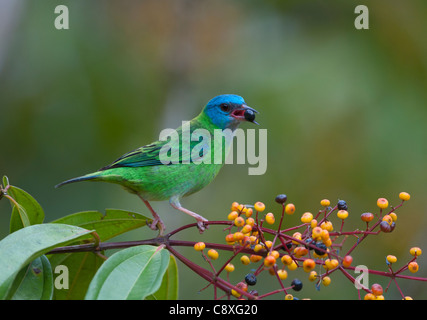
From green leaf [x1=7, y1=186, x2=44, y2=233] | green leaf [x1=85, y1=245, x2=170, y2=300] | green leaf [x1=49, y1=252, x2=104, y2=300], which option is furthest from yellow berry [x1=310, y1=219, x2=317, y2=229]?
green leaf [x1=7, y1=186, x2=44, y2=233]

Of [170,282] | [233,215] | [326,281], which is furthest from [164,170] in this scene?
[326,281]

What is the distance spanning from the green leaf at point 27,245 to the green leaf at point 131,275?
19 centimetres

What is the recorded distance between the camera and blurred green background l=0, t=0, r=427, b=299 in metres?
5.57

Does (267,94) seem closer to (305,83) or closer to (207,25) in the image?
(305,83)

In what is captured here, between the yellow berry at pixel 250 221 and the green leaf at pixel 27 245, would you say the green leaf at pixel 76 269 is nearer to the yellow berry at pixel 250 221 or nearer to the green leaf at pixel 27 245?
the green leaf at pixel 27 245

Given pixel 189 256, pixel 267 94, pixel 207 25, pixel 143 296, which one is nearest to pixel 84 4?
pixel 207 25

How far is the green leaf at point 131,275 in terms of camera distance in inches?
78.0

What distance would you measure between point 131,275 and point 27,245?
16.7 inches

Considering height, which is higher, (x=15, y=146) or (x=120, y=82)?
(x=120, y=82)

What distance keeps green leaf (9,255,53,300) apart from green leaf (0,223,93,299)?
225 mm

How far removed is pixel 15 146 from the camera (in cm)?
617

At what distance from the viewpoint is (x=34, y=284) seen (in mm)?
2215

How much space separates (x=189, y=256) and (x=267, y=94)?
2004 millimetres

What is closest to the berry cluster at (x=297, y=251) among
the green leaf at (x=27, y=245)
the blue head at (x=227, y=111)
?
the green leaf at (x=27, y=245)
